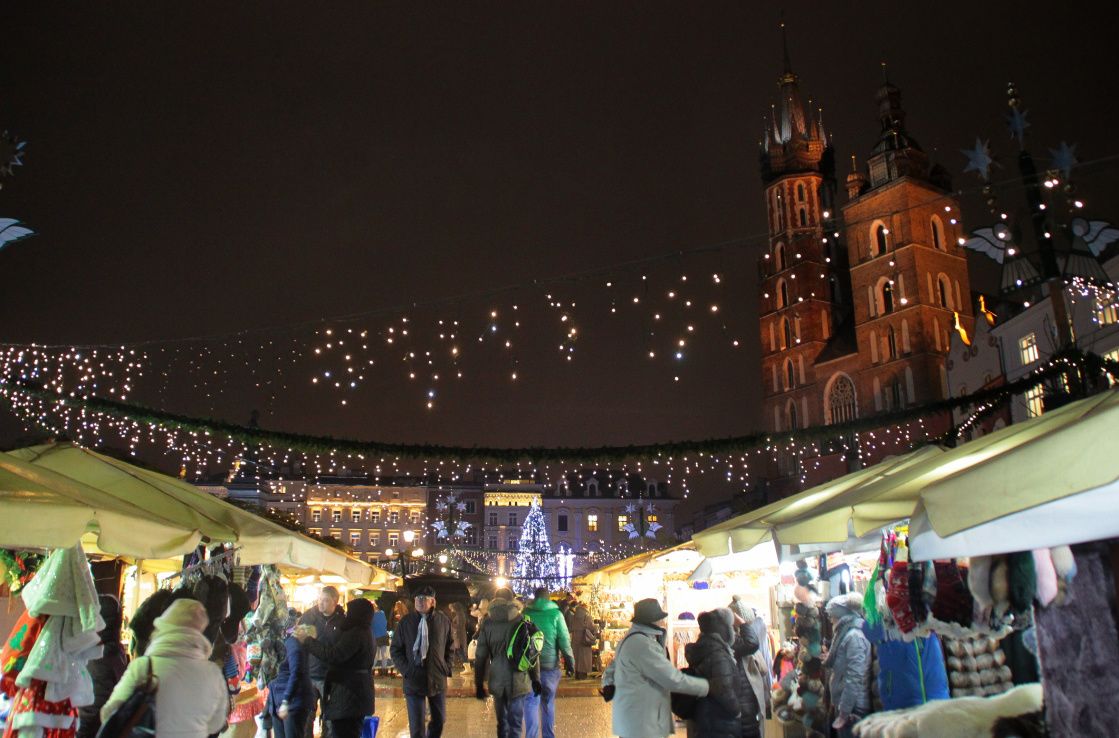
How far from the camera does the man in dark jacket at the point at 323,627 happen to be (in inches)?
296

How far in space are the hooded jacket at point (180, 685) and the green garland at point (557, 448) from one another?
8.16 metres

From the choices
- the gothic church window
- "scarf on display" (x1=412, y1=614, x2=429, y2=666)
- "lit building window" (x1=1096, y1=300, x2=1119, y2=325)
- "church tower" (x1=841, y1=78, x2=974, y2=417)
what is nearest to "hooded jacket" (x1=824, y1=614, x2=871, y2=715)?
"scarf on display" (x1=412, y1=614, x2=429, y2=666)

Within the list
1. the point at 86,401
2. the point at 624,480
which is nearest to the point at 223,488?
the point at 624,480

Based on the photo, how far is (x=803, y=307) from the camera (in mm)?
54719

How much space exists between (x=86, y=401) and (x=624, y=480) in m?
72.3

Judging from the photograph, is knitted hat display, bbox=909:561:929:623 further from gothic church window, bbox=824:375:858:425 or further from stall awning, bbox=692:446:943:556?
gothic church window, bbox=824:375:858:425

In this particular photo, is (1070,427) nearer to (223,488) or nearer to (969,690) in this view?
(969,690)

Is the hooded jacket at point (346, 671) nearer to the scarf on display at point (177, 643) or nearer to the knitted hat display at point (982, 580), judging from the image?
the scarf on display at point (177, 643)

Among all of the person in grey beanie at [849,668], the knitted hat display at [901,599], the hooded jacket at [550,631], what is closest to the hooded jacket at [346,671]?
the hooded jacket at [550,631]

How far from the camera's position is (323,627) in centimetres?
810

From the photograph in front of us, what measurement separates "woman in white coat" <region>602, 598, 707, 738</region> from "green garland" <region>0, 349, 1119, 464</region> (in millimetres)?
5579

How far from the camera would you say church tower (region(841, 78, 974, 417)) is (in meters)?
46.1

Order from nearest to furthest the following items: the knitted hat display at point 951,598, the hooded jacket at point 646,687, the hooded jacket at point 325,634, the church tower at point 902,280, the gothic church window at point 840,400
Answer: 1. the knitted hat display at point 951,598
2. the hooded jacket at point 646,687
3. the hooded jacket at point 325,634
4. the church tower at point 902,280
5. the gothic church window at point 840,400

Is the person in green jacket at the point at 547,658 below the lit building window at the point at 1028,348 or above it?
below
